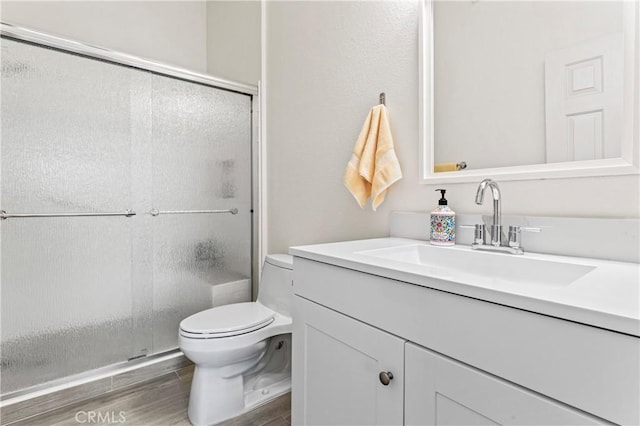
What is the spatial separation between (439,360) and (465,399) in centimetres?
7

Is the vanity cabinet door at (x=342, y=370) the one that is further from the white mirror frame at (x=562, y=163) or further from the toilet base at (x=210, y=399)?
the white mirror frame at (x=562, y=163)

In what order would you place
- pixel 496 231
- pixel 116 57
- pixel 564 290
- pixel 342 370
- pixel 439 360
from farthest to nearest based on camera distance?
pixel 116 57
pixel 496 231
pixel 342 370
pixel 439 360
pixel 564 290

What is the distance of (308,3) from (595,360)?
1893mm

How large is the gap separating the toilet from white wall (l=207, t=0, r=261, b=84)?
134cm

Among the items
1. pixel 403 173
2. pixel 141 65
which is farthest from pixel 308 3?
pixel 403 173

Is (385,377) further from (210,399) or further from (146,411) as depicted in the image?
(146,411)

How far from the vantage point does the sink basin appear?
2.52 ft

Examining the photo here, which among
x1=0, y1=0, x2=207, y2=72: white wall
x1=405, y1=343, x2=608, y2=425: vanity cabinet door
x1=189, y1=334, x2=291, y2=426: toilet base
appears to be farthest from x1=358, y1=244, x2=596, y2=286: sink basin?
x1=0, y1=0, x2=207, y2=72: white wall

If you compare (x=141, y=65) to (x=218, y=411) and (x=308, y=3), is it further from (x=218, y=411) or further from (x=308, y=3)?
(x=218, y=411)

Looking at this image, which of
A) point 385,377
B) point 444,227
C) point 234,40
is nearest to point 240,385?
point 385,377

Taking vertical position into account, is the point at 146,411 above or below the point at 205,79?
below

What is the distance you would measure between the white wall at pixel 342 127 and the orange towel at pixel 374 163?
0.17 ft

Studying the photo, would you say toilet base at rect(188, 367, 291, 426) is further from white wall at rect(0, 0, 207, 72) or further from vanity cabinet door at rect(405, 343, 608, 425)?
white wall at rect(0, 0, 207, 72)

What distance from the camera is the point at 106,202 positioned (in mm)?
1655
